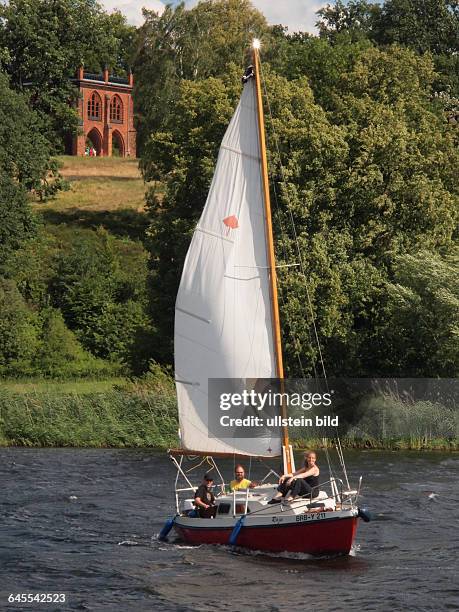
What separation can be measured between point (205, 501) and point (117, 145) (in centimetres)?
10200

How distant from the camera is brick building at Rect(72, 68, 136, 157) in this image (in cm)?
11888

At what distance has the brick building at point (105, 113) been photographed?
118875mm

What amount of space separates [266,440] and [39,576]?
679 centimetres

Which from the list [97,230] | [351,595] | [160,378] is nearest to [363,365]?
[160,378]

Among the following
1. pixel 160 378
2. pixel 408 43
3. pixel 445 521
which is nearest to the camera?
pixel 445 521

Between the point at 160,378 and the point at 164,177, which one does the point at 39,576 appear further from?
the point at 164,177

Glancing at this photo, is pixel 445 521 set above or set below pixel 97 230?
below

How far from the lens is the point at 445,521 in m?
37.3

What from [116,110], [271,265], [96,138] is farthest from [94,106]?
[271,265]

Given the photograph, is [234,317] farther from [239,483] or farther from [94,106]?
[94,106]

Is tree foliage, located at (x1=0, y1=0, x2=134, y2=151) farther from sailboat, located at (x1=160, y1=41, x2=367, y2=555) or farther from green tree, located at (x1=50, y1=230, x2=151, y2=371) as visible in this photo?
sailboat, located at (x1=160, y1=41, x2=367, y2=555)

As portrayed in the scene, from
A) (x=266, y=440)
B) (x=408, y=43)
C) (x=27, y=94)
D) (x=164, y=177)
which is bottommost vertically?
(x=266, y=440)

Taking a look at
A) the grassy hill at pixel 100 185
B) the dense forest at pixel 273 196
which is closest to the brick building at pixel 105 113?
the grassy hill at pixel 100 185

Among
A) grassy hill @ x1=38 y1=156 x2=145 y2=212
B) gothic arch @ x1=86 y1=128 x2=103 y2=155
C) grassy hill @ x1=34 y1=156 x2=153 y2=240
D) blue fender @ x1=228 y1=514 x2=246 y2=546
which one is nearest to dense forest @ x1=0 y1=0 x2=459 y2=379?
grassy hill @ x1=34 y1=156 x2=153 y2=240
